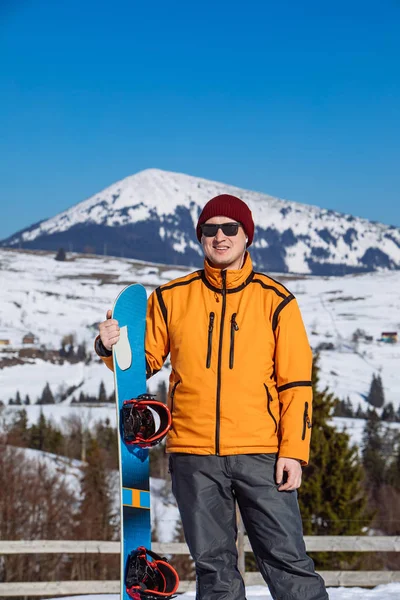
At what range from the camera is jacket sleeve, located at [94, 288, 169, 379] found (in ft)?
9.84

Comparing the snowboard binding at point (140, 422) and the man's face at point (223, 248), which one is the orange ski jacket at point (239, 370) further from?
the snowboard binding at point (140, 422)

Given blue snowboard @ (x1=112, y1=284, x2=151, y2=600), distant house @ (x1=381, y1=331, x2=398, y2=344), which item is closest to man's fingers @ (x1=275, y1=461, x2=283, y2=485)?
blue snowboard @ (x1=112, y1=284, x2=151, y2=600)

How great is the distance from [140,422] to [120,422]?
90mm

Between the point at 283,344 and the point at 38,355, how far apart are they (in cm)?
12430

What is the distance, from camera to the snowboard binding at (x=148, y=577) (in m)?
3.01

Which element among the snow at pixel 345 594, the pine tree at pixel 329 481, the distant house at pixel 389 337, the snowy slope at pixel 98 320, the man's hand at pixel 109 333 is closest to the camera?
the man's hand at pixel 109 333

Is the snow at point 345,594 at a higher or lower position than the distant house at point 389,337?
lower

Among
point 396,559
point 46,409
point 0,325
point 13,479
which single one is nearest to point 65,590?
point 13,479

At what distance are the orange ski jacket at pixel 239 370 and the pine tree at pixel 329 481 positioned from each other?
54.0 feet

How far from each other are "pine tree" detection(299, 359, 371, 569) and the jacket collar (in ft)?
53.9

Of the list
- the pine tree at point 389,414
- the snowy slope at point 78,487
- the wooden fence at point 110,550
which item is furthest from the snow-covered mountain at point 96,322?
the wooden fence at point 110,550

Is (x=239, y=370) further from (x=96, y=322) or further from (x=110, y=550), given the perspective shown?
(x=96, y=322)

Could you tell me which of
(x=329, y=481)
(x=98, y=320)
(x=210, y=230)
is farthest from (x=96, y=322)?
(x=210, y=230)

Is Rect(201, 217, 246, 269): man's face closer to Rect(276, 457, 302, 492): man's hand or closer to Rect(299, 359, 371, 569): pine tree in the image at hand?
Rect(276, 457, 302, 492): man's hand
